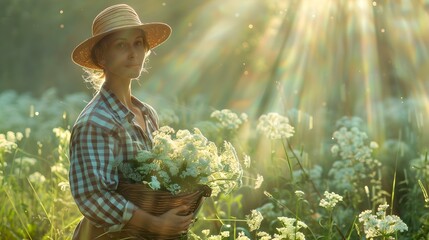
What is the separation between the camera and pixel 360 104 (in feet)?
25.4

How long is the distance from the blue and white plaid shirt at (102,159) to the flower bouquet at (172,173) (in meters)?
0.06

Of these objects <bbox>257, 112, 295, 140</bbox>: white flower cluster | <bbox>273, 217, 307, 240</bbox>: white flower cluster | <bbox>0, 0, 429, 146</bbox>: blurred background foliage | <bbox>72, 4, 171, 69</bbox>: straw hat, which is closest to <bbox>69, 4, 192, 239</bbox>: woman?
<bbox>72, 4, 171, 69</bbox>: straw hat

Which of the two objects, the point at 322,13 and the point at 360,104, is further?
the point at 322,13

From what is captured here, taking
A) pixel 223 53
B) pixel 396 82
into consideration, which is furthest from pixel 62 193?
pixel 223 53

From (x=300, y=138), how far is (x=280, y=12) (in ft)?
9.65

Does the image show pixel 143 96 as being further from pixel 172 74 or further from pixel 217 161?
pixel 217 161

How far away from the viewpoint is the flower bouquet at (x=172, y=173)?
3117 millimetres

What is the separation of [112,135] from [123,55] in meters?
0.37

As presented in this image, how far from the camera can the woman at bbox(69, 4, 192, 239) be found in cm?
311

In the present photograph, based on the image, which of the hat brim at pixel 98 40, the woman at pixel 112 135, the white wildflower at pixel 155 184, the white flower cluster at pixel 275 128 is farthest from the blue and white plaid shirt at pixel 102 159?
the white flower cluster at pixel 275 128

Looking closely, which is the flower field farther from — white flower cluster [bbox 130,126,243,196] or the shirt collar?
the shirt collar

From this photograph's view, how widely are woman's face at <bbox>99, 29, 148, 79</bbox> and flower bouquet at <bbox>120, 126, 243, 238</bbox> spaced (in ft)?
1.10

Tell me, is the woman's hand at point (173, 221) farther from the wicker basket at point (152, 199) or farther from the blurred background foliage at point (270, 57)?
the blurred background foliage at point (270, 57)

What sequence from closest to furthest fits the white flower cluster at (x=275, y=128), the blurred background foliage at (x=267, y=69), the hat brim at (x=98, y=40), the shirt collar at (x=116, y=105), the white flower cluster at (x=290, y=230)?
the shirt collar at (x=116, y=105), the hat brim at (x=98, y=40), the white flower cluster at (x=290, y=230), the white flower cluster at (x=275, y=128), the blurred background foliage at (x=267, y=69)
